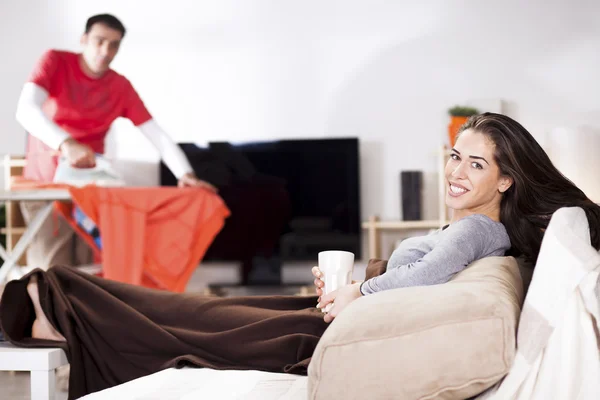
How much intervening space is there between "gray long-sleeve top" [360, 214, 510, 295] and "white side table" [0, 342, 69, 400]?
73 centimetres

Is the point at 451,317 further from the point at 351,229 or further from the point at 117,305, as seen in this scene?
the point at 351,229

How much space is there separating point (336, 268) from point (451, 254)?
0.29 m

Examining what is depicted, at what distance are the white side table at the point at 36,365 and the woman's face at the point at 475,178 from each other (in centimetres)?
95

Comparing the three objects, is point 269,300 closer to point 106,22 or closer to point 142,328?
point 142,328

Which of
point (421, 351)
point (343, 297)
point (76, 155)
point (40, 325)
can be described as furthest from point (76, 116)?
point (421, 351)

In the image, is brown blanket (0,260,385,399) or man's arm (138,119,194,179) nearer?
brown blanket (0,260,385,399)

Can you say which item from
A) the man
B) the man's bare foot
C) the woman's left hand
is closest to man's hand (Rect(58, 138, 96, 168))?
the man

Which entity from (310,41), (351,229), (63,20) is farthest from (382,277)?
(63,20)

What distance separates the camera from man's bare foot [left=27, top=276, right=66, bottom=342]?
5.44ft

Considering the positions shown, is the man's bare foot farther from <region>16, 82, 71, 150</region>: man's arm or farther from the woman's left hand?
<region>16, 82, 71, 150</region>: man's arm

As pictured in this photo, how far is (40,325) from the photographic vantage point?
166 cm

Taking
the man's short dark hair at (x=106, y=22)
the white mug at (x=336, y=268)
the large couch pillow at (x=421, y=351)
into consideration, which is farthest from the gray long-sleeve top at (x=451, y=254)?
the man's short dark hair at (x=106, y=22)

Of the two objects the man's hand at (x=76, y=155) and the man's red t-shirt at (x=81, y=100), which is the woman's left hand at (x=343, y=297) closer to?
the man's hand at (x=76, y=155)

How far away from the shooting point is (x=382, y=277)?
1.37 m
